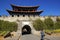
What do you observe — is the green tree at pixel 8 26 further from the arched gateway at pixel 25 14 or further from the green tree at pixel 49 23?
the green tree at pixel 49 23

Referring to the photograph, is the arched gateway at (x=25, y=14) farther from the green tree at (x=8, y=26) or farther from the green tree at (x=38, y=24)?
the green tree at (x=8, y=26)

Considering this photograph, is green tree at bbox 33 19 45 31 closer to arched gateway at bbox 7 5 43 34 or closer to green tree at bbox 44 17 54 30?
arched gateway at bbox 7 5 43 34

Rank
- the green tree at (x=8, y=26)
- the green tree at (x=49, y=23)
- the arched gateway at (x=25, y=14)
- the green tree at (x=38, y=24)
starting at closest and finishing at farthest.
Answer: the green tree at (x=8, y=26)
the green tree at (x=38, y=24)
the arched gateway at (x=25, y=14)
the green tree at (x=49, y=23)

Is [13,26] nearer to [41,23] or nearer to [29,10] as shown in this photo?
[41,23]

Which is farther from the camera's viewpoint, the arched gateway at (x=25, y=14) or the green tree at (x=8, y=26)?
the arched gateway at (x=25, y=14)

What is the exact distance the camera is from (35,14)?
37.4 metres

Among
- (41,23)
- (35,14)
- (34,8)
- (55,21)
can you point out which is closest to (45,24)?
(41,23)

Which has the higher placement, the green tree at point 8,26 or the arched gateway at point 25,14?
the arched gateway at point 25,14

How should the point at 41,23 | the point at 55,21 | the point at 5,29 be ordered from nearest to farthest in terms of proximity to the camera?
the point at 5,29 < the point at 41,23 < the point at 55,21

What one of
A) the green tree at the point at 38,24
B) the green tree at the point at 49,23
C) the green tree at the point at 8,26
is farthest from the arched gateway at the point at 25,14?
the green tree at the point at 49,23

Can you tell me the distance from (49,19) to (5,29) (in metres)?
11.2

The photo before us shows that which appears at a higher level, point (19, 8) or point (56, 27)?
point (19, 8)

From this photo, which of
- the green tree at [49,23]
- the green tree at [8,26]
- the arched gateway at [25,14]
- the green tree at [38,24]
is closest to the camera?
the green tree at [8,26]

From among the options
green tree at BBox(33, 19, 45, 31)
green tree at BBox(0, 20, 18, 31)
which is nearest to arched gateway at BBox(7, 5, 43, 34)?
green tree at BBox(33, 19, 45, 31)
